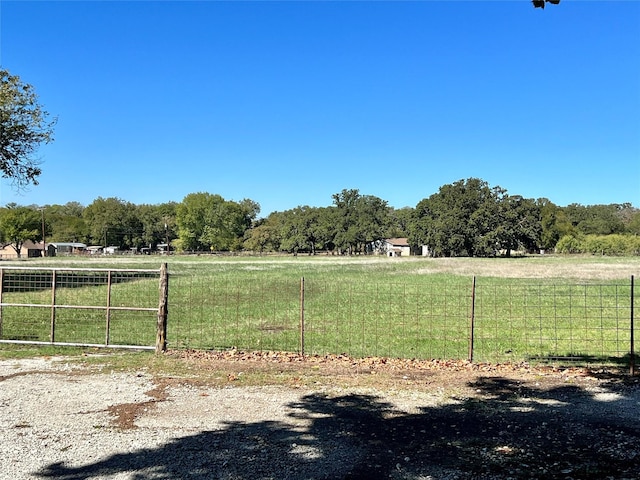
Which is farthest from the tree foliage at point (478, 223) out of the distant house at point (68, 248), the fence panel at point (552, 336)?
the distant house at point (68, 248)

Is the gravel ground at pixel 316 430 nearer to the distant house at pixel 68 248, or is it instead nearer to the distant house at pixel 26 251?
the distant house at pixel 26 251

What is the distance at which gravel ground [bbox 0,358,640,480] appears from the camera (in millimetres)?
4875

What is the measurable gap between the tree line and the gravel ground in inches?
3560

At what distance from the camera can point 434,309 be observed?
65.5 ft

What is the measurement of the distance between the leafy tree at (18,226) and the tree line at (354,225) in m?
0.23

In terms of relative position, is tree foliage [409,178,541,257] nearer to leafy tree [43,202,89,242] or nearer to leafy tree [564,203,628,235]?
leafy tree [564,203,628,235]

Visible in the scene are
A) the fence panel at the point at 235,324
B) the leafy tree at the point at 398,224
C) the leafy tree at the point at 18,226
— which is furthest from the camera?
the leafy tree at the point at 398,224

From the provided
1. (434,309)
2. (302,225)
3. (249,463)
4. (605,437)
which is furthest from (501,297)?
(302,225)

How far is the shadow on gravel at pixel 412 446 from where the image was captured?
479cm

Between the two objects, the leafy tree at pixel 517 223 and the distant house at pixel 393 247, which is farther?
the distant house at pixel 393 247

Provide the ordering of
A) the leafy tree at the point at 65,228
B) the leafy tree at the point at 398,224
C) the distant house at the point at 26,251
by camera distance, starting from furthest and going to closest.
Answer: the leafy tree at the point at 398,224
the leafy tree at the point at 65,228
the distant house at the point at 26,251

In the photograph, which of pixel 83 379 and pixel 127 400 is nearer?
pixel 127 400

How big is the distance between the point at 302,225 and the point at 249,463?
378 feet

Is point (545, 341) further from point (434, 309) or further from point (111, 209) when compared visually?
point (111, 209)
